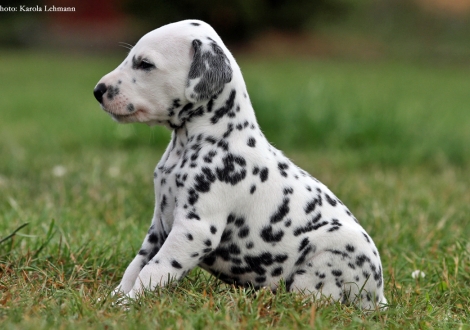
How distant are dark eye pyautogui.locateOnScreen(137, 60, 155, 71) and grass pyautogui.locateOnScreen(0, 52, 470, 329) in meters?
0.89

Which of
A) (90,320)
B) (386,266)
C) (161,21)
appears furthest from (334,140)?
(161,21)

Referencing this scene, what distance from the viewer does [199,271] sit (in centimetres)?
400

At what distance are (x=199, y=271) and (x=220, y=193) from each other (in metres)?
0.73

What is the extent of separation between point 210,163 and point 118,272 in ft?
3.51

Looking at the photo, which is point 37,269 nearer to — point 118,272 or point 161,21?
point 118,272

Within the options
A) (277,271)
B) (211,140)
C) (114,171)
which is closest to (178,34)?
(211,140)

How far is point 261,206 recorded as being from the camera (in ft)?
11.7

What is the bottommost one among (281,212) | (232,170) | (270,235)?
(270,235)

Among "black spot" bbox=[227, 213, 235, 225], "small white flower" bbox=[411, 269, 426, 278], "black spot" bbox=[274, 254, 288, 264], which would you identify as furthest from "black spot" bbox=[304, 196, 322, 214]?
"small white flower" bbox=[411, 269, 426, 278]

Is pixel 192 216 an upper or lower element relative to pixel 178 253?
upper

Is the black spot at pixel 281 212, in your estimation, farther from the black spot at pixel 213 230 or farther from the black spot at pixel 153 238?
the black spot at pixel 153 238

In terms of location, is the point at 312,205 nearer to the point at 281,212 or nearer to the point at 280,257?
the point at 281,212

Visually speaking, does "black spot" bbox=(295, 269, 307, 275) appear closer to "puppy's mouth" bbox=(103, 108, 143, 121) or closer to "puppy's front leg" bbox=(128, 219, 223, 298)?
"puppy's front leg" bbox=(128, 219, 223, 298)

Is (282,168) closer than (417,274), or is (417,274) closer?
(282,168)
